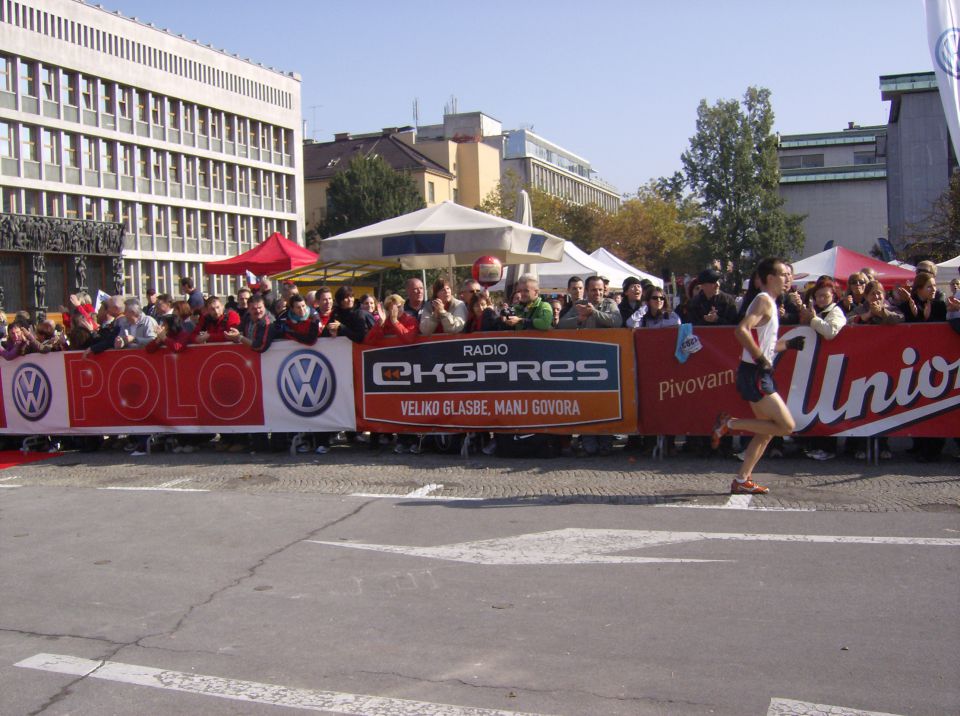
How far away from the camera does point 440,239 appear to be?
525 inches

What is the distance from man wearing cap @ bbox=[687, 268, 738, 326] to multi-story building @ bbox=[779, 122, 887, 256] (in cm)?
5670

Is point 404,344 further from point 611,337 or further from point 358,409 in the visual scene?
point 611,337

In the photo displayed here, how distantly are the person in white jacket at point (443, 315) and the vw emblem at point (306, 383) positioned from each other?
136 cm

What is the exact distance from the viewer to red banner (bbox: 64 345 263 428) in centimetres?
1209

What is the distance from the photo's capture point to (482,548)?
6.92 m

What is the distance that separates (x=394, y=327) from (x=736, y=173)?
70384 mm

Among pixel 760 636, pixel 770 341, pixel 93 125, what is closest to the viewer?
pixel 760 636

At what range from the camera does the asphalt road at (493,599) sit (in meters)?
4.38

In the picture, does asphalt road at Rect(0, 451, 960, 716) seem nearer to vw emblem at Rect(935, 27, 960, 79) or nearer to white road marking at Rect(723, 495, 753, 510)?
white road marking at Rect(723, 495, 753, 510)

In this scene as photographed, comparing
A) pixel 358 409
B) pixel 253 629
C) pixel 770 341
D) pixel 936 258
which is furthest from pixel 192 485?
pixel 936 258

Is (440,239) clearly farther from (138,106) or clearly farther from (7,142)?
(138,106)

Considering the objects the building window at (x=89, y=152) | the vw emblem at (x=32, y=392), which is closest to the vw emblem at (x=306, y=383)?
the vw emblem at (x=32, y=392)

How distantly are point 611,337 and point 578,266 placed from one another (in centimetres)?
1017

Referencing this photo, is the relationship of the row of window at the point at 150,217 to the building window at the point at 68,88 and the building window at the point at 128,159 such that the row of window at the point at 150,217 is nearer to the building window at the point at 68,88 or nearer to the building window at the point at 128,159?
the building window at the point at 128,159
